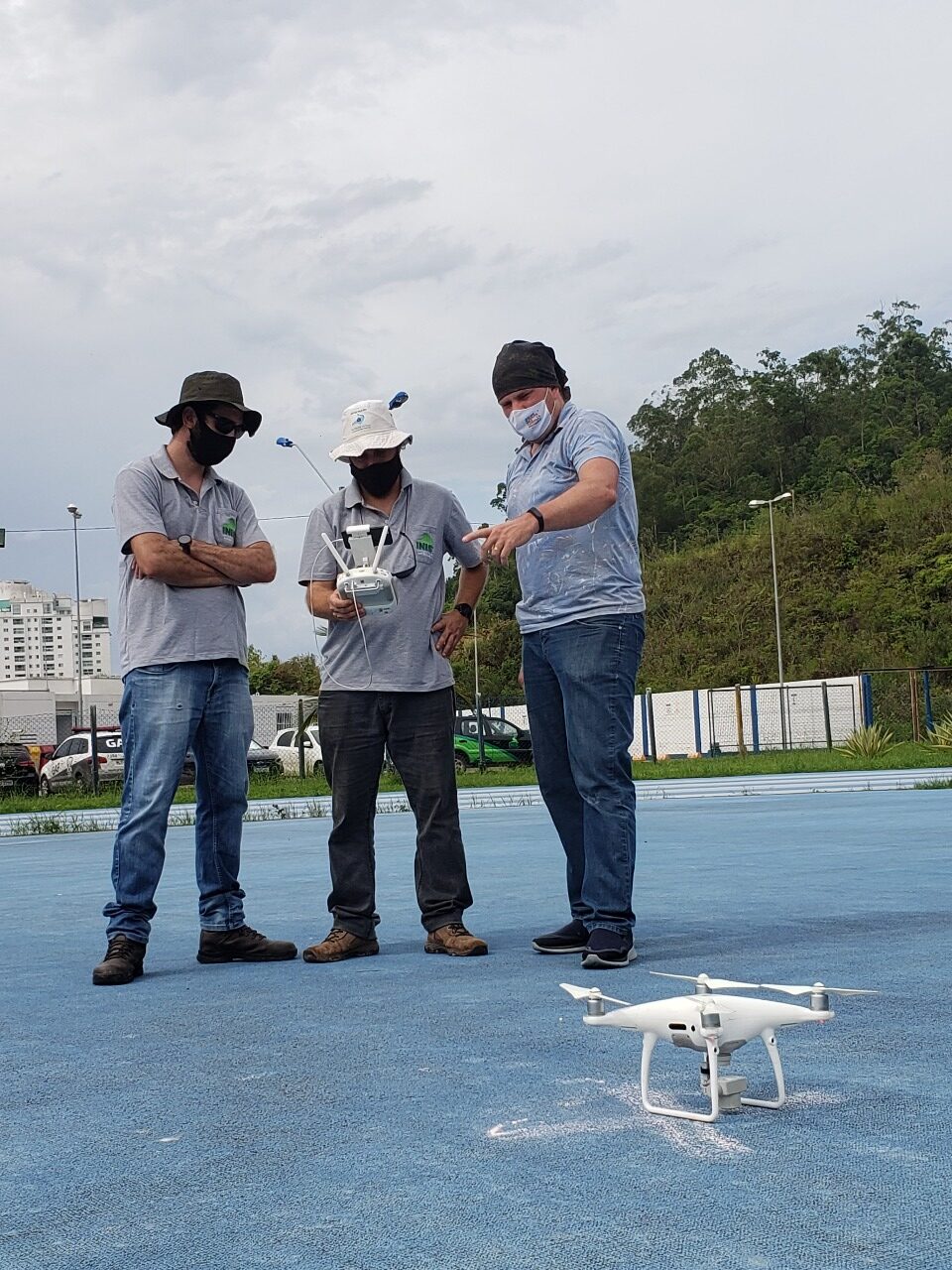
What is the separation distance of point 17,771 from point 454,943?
19606 millimetres

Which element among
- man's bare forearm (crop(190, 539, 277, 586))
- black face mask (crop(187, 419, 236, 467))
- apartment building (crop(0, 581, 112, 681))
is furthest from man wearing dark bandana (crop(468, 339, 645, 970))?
apartment building (crop(0, 581, 112, 681))

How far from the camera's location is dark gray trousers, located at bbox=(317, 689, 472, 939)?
4.56 meters

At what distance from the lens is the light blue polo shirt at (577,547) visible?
4285mm

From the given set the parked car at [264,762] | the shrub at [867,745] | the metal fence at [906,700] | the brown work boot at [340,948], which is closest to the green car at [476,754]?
the parked car at [264,762]

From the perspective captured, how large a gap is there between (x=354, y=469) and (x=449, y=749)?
975 millimetres

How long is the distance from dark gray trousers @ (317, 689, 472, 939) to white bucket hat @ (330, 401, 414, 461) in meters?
0.79

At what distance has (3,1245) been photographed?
187 cm

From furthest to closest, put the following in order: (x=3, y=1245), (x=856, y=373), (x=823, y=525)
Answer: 1. (x=856, y=373)
2. (x=823, y=525)
3. (x=3, y=1245)

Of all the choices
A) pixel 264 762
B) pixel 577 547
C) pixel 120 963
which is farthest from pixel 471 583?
pixel 264 762

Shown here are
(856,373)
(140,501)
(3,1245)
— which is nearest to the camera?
(3,1245)

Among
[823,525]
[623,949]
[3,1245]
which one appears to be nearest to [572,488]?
[623,949]

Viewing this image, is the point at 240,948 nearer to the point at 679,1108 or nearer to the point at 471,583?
the point at 471,583

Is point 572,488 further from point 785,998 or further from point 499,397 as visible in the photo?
point 785,998

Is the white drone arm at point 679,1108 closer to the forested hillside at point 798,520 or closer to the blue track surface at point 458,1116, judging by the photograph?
the blue track surface at point 458,1116
